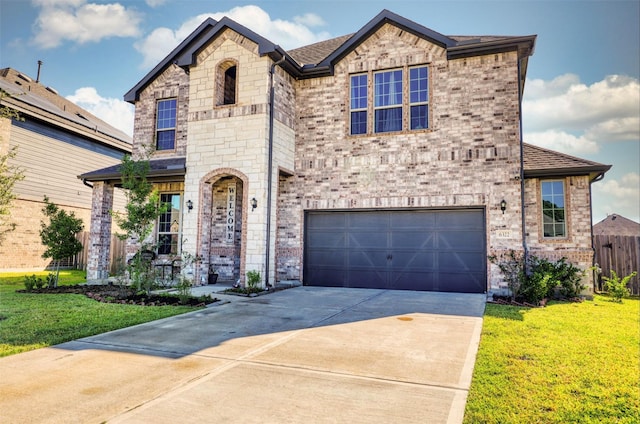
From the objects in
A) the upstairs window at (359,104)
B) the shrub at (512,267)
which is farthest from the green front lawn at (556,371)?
the upstairs window at (359,104)

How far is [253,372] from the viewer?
4.42 meters

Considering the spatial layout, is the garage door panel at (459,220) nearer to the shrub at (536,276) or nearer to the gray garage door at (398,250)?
the gray garage door at (398,250)

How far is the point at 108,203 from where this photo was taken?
14570 mm

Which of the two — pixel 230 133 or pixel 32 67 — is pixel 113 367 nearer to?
pixel 230 133

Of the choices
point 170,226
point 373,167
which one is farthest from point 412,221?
point 170,226

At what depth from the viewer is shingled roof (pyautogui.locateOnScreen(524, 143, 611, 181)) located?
10.8m

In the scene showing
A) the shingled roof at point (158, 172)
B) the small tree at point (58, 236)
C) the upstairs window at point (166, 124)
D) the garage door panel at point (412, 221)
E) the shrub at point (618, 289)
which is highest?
the upstairs window at point (166, 124)

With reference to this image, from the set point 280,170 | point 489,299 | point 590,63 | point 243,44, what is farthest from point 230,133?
point 590,63

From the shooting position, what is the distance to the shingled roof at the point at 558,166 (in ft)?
35.5

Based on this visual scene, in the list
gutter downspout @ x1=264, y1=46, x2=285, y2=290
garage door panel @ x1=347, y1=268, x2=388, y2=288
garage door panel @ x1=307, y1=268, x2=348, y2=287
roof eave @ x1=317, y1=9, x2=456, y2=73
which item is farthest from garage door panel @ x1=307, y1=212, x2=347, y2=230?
roof eave @ x1=317, y1=9, x2=456, y2=73

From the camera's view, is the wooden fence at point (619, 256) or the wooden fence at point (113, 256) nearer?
the wooden fence at point (619, 256)

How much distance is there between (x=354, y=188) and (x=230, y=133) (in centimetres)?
405

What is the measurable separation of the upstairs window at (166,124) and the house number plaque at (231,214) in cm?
300

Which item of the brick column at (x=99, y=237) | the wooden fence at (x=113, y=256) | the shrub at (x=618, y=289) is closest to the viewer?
the shrub at (x=618, y=289)
